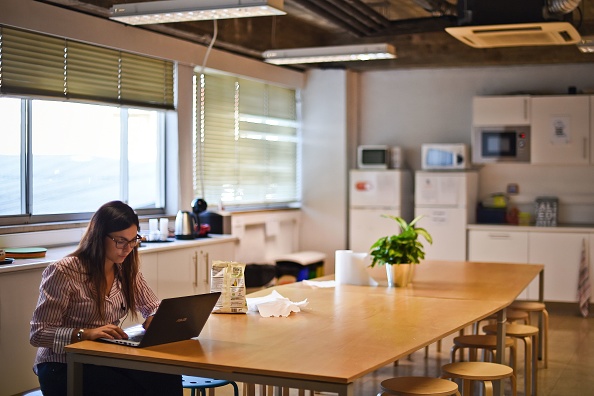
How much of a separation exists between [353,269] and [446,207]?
4.27m

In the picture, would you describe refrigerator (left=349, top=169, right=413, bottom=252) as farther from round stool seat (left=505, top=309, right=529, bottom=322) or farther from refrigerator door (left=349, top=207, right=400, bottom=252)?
round stool seat (left=505, top=309, right=529, bottom=322)

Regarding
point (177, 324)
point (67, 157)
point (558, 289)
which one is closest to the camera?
point (177, 324)

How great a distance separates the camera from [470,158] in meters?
9.62

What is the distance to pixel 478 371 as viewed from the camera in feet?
13.7

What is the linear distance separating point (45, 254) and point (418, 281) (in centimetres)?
254

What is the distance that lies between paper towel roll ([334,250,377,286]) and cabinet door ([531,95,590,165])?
459 centimetres

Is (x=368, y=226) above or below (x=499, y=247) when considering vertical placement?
above

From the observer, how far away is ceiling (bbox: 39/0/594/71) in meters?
8.23

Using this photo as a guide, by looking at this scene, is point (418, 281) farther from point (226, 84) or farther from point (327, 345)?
point (226, 84)

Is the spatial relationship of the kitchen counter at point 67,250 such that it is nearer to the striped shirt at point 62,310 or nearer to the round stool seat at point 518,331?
the striped shirt at point 62,310

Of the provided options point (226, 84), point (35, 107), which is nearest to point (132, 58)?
point (35, 107)

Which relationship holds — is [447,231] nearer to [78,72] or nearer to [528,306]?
[528,306]

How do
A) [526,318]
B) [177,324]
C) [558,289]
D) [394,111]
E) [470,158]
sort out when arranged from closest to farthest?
[177,324] → [526,318] → [558,289] → [470,158] → [394,111]

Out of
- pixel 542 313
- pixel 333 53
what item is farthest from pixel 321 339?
pixel 333 53
